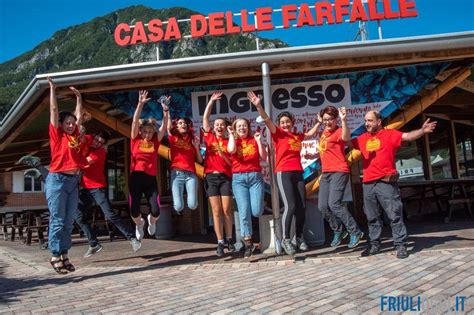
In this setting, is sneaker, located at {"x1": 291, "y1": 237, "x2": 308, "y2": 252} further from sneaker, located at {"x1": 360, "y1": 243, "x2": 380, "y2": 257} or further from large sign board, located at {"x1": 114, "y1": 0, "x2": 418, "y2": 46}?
large sign board, located at {"x1": 114, "y1": 0, "x2": 418, "y2": 46}

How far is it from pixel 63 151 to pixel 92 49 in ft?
417

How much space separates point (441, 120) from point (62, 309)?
42.9 ft

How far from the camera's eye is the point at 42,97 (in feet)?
22.1

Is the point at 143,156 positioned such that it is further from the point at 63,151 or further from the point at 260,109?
the point at 260,109

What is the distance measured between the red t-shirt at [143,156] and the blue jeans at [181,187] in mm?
336

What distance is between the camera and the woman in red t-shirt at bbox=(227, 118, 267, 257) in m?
5.28

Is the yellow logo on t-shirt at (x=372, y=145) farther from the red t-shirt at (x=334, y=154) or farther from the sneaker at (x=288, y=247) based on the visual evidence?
the sneaker at (x=288, y=247)

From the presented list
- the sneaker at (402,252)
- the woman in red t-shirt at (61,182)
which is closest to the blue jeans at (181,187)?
the woman in red t-shirt at (61,182)

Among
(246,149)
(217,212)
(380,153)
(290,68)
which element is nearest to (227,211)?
(217,212)

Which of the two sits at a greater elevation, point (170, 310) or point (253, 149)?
point (253, 149)

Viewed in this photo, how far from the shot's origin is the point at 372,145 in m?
5.14

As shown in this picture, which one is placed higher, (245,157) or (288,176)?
(245,157)

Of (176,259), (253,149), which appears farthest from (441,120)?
(176,259)

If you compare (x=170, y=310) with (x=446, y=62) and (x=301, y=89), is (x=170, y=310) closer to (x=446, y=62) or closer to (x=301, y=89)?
(x=301, y=89)
